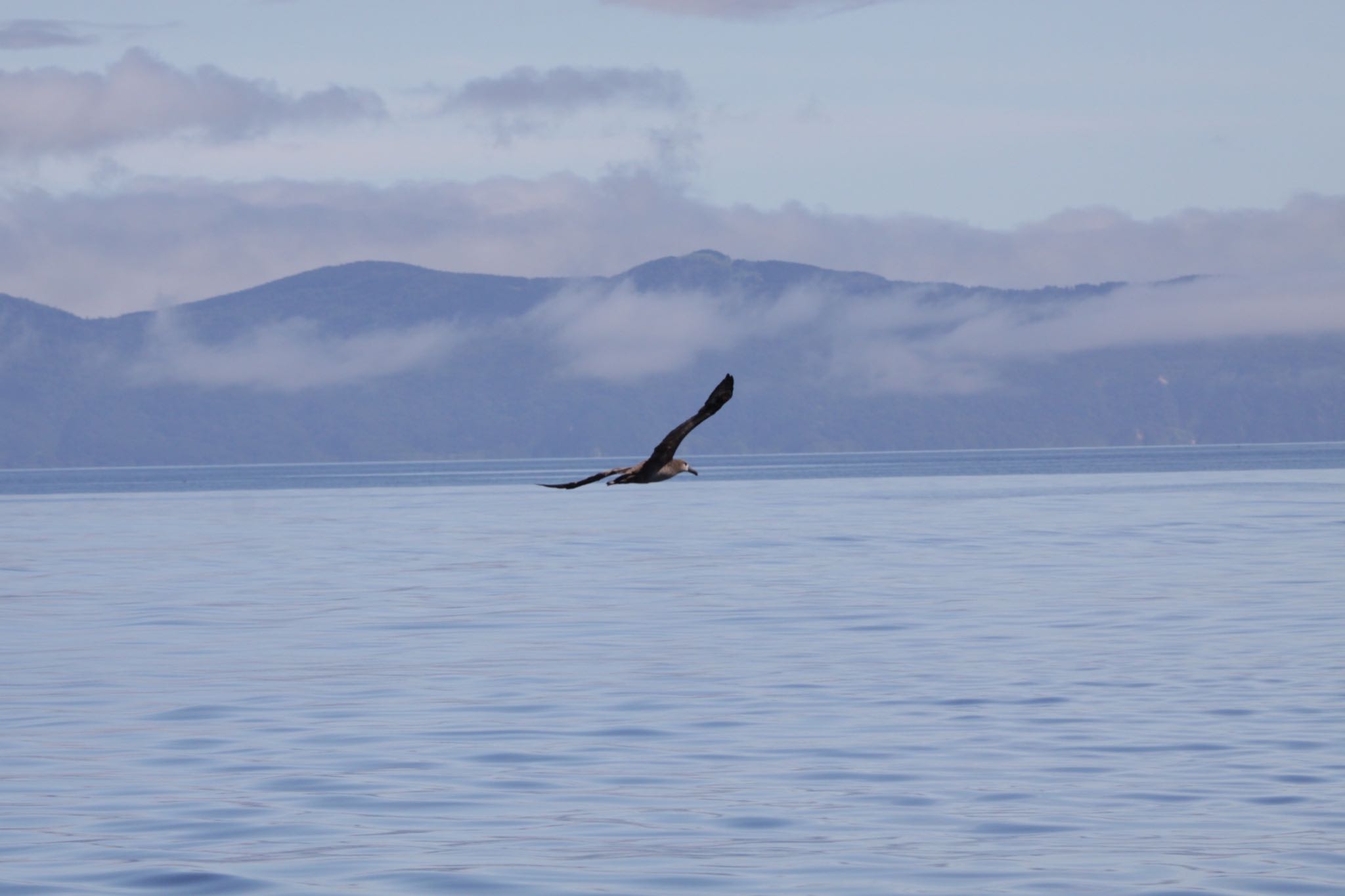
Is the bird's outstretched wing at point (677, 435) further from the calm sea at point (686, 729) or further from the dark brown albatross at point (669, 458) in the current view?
the calm sea at point (686, 729)

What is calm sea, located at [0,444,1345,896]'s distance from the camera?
1666 cm

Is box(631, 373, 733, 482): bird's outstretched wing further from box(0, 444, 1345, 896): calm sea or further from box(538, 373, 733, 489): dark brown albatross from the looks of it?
box(0, 444, 1345, 896): calm sea

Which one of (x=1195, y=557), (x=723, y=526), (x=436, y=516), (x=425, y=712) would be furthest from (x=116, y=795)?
(x=436, y=516)

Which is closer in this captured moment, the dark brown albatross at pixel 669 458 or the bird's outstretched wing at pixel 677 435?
the dark brown albatross at pixel 669 458

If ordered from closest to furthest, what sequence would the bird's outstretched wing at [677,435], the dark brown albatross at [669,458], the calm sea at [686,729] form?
the calm sea at [686,729] < the dark brown albatross at [669,458] < the bird's outstretched wing at [677,435]

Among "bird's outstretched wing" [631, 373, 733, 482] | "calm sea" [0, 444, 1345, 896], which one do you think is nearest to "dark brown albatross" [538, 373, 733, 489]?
"bird's outstretched wing" [631, 373, 733, 482]

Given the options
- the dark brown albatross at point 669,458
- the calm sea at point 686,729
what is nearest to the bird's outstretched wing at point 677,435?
the dark brown albatross at point 669,458

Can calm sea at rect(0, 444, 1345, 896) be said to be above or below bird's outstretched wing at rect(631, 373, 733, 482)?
below

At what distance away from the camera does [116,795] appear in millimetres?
19938

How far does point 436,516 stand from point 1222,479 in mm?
79335

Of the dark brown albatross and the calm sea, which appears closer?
the calm sea

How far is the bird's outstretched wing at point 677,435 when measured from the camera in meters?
21.4

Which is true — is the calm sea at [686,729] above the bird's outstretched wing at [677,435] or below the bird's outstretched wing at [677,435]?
below

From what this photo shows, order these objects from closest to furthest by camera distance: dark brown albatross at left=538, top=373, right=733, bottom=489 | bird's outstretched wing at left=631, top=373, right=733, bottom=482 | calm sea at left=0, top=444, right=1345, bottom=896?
calm sea at left=0, top=444, right=1345, bottom=896, dark brown albatross at left=538, top=373, right=733, bottom=489, bird's outstretched wing at left=631, top=373, right=733, bottom=482
